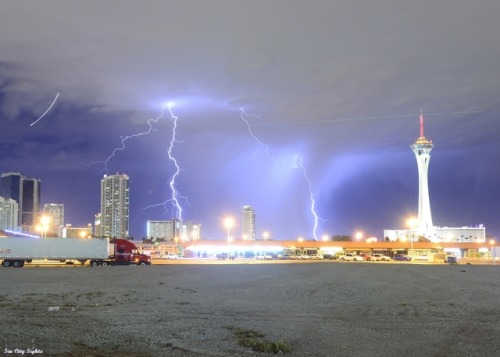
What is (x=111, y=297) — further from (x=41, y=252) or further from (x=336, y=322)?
(x=41, y=252)

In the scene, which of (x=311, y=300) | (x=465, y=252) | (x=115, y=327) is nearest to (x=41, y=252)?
(x=311, y=300)

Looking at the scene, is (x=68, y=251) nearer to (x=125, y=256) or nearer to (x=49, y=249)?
(x=49, y=249)

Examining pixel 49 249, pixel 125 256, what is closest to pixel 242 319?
pixel 49 249

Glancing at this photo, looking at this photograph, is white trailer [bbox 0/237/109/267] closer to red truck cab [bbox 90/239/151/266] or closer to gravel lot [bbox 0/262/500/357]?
red truck cab [bbox 90/239/151/266]

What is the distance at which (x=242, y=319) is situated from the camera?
18812 millimetres

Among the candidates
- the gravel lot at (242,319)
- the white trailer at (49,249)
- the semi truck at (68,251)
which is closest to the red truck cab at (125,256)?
the semi truck at (68,251)

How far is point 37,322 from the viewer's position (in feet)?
54.2

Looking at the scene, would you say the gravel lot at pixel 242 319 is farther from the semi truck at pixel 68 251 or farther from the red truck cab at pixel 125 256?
the red truck cab at pixel 125 256

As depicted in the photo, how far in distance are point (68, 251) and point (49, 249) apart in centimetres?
204

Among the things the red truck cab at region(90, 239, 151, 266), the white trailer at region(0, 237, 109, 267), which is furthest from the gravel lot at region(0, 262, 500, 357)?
the red truck cab at region(90, 239, 151, 266)

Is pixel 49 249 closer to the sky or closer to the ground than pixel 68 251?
closer to the sky

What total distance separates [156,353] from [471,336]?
956 cm

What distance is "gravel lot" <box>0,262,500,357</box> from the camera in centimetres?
1406

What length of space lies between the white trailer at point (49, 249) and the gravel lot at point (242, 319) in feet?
98.3
